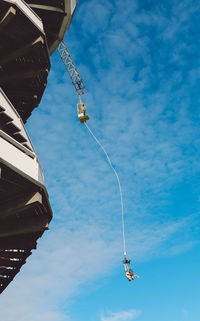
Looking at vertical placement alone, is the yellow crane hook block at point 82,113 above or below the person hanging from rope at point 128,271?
above

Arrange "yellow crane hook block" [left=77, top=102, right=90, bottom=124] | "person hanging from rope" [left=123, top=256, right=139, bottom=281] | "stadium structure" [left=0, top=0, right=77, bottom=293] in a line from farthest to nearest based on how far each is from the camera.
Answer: "yellow crane hook block" [left=77, top=102, right=90, bottom=124]
"person hanging from rope" [left=123, top=256, right=139, bottom=281]
"stadium structure" [left=0, top=0, right=77, bottom=293]

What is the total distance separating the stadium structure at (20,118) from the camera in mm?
11109

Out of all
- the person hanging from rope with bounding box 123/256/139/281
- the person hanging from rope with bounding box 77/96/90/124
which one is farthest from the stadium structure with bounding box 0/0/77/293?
the person hanging from rope with bounding box 77/96/90/124

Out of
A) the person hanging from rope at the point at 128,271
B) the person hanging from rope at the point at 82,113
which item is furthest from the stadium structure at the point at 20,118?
the person hanging from rope at the point at 82,113

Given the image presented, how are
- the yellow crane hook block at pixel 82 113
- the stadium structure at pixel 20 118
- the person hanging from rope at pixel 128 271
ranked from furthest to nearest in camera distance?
the yellow crane hook block at pixel 82 113 → the person hanging from rope at pixel 128 271 → the stadium structure at pixel 20 118

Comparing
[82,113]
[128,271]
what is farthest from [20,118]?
[82,113]

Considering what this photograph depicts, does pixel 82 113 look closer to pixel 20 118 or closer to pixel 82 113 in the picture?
pixel 82 113

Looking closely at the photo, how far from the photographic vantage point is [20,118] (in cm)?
1217

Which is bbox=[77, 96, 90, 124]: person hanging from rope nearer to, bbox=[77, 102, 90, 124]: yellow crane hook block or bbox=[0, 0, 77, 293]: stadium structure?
bbox=[77, 102, 90, 124]: yellow crane hook block

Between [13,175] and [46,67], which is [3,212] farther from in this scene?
[46,67]

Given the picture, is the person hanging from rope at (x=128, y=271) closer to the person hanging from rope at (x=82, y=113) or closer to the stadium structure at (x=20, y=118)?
the stadium structure at (x=20, y=118)

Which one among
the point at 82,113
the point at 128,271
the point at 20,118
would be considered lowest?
the point at 128,271

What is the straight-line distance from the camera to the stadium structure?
437 inches

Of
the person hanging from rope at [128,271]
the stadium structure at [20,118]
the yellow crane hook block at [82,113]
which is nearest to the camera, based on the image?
the stadium structure at [20,118]
